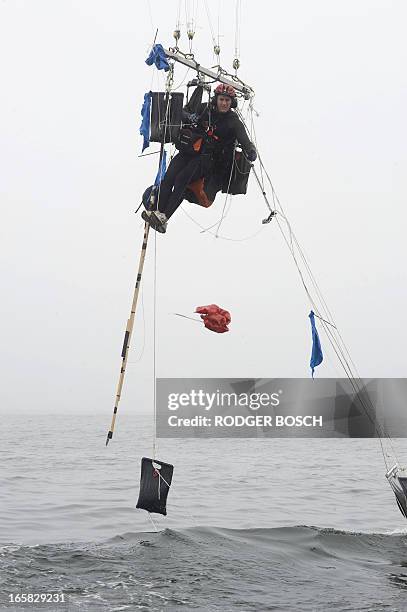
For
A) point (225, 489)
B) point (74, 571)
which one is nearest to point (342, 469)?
point (225, 489)

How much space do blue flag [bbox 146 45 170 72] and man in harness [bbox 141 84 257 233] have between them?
1046 millimetres

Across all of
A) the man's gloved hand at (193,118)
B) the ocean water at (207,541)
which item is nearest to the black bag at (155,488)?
the ocean water at (207,541)

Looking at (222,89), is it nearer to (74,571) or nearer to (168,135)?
(168,135)

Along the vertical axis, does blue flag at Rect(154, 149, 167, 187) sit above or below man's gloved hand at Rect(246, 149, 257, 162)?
below

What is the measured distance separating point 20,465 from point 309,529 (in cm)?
1969

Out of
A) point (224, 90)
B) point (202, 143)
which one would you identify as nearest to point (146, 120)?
point (202, 143)

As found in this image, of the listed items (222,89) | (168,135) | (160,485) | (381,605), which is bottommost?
(381,605)

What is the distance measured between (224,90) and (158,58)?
150 centimetres

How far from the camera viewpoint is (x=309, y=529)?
1691cm

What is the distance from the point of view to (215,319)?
11.8 meters

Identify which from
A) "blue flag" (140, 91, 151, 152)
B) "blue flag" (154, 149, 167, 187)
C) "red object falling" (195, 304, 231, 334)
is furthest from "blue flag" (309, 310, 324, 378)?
"blue flag" (140, 91, 151, 152)

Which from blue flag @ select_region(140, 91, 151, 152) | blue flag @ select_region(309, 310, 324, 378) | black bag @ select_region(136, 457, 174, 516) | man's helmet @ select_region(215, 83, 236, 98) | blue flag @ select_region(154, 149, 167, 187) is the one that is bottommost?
black bag @ select_region(136, 457, 174, 516)

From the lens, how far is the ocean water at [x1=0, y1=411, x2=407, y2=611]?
11.4 metres

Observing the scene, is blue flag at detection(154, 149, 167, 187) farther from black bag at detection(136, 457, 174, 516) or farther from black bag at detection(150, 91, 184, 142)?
black bag at detection(136, 457, 174, 516)
